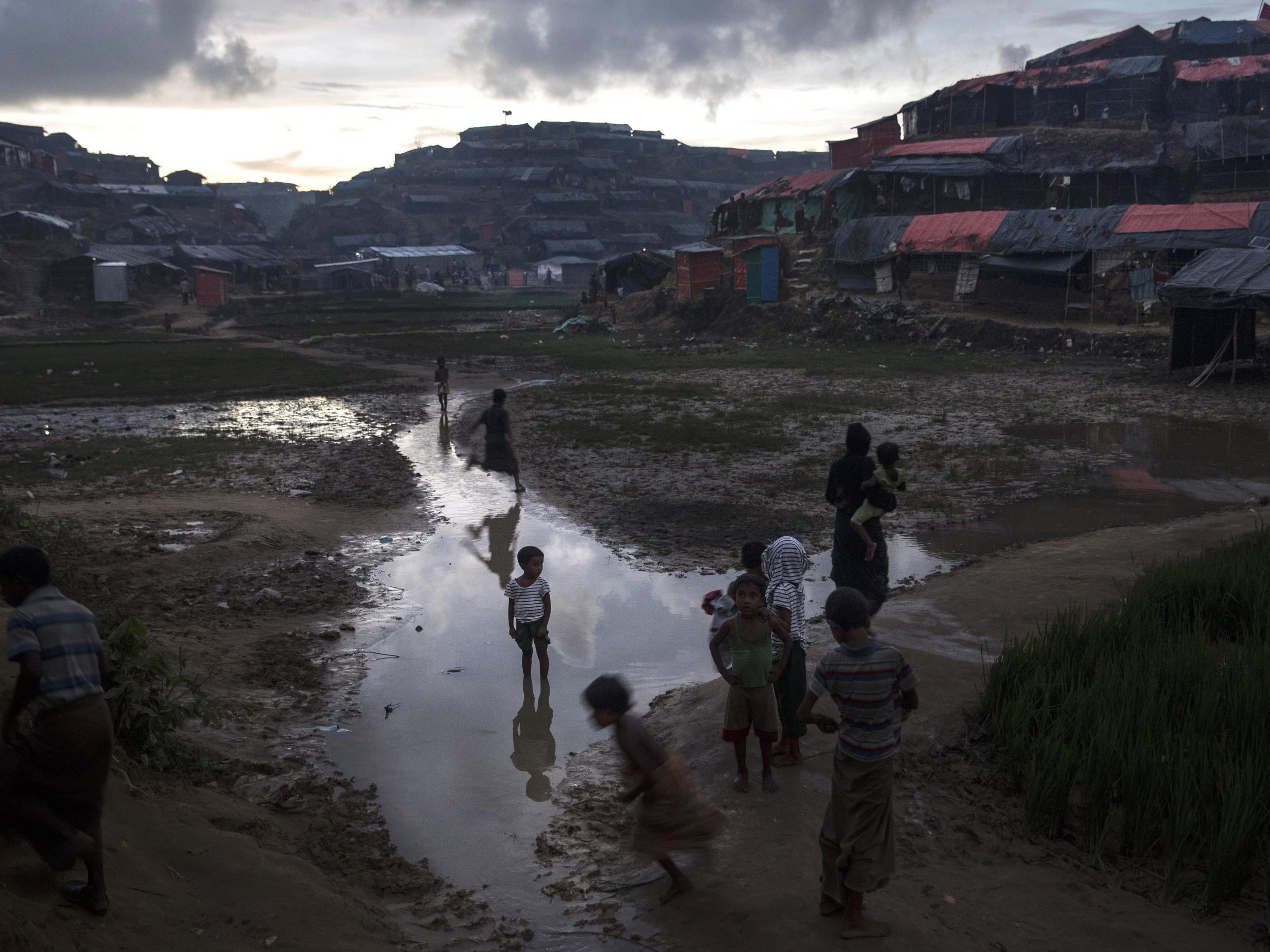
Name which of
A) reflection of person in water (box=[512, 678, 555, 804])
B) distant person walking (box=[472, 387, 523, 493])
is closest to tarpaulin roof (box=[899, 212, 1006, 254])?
Result: distant person walking (box=[472, 387, 523, 493])

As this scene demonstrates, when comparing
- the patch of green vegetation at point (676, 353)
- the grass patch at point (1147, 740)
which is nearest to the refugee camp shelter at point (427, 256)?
the patch of green vegetation at point (676, 353)

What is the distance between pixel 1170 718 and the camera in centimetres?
566

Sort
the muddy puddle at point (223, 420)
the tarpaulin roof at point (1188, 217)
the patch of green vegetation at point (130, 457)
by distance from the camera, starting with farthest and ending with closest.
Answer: the tarpaulin roof at point (1188, 217) → the muddy puddle at point (223, 420) → the patch of green vegetation at point (130, 457)

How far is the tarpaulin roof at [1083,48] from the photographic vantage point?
57.7 meters

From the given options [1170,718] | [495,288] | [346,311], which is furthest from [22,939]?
[495,288]

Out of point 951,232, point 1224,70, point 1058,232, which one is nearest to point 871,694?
point 1058,232

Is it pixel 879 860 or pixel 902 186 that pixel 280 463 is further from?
pixel 902 186

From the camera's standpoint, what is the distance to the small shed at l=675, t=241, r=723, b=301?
47125 millimetres

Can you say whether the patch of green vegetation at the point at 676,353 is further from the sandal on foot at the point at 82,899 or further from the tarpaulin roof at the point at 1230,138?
the sandal on foot at the point at 82,899

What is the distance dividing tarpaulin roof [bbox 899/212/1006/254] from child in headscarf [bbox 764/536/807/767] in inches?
1414

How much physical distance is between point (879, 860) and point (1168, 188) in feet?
159

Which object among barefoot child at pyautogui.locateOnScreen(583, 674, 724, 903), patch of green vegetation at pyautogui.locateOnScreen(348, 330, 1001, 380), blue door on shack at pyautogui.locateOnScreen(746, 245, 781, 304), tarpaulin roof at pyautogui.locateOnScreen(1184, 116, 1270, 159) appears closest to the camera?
barefoot child at pyautogui.locateOnScreen(583, 674, 724, 903)

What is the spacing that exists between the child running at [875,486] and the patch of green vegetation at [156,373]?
21.9 metres

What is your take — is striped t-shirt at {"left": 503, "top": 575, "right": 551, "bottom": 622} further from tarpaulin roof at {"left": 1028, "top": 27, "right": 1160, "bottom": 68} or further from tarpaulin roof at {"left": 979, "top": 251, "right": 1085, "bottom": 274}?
tarpaulin roof at {"left": 1028, "top": 27, "right": 1160, "bottom": 68}
